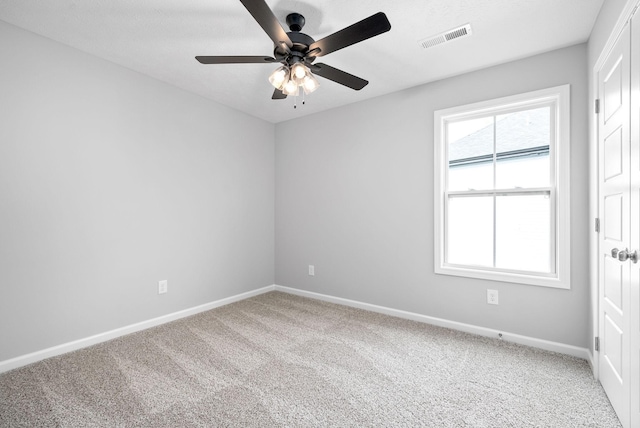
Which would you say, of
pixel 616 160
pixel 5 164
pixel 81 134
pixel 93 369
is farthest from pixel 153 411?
pixel 616 160

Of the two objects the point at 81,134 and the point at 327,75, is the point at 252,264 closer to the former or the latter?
the point at 81,134

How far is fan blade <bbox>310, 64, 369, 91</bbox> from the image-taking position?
2014 mm

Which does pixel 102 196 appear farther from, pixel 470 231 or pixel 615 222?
pixel 615 222

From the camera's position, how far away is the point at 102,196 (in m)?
2.64

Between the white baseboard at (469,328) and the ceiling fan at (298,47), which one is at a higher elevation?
the ceiling fan at (298,47)

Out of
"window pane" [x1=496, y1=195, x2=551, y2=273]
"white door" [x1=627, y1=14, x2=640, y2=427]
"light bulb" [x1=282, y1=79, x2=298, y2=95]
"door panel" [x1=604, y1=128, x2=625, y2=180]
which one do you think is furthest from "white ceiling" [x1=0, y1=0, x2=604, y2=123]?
"window pane" [x1=496, y1=195, x2=551, y2=273]

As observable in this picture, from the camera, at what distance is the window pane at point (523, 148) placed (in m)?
2.58

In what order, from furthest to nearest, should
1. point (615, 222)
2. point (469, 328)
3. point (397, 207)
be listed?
point (397, 207) → point (469, 328) → point (615, 222)

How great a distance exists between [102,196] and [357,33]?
2483 millimetres

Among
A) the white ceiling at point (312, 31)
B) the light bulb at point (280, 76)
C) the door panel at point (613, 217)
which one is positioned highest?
the white ceiling at point (312, 31)

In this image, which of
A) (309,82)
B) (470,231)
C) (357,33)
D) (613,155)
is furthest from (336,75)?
(470,231)

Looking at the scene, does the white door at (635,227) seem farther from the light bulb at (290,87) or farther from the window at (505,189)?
the light bulb at (290,87)

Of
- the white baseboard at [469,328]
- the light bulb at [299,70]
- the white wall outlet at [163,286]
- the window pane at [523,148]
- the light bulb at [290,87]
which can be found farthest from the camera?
the white wall outlet at [163,286]

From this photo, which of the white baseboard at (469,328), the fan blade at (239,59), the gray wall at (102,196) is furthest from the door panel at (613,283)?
the gray wall at (102,196)
